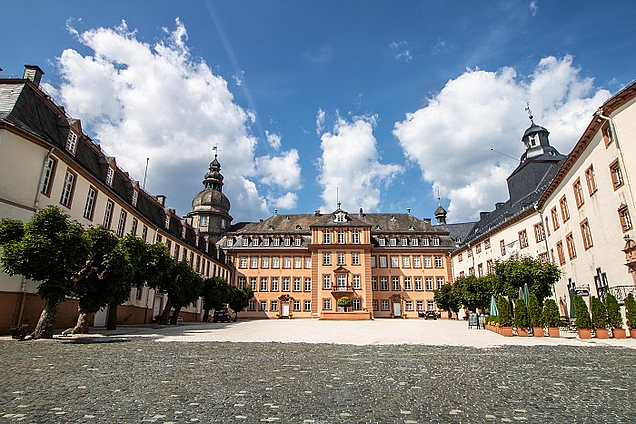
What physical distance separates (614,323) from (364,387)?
16.8 metres

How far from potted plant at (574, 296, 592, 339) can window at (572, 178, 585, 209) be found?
34.6 feet

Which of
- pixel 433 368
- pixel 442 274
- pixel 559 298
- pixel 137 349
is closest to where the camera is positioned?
pixel 433 368

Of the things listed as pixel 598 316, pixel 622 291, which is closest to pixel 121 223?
pixel 598 316

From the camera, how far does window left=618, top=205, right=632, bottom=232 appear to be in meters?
19.6

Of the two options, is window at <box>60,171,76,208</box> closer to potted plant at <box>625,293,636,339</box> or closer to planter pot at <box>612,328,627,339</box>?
planter pot at <box>612,328,627,339</box>

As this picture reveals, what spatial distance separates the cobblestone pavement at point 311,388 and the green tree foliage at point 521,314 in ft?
29.4

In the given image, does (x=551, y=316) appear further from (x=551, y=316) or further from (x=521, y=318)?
(x=521, y=318)

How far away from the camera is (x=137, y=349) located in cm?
1208

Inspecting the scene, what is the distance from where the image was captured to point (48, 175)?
64.7 ft

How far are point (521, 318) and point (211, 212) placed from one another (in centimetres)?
5356

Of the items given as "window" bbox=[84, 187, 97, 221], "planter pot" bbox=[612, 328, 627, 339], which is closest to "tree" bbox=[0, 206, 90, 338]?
"window" bbox=[84, 187, 97, 221]

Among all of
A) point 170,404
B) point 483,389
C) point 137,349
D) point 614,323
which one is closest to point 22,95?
point 137,349

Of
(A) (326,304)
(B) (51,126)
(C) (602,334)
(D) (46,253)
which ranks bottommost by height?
(C) (602,334)

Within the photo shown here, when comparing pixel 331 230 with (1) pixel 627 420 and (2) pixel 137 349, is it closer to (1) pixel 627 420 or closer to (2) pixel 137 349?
(2) pixel 137 349
